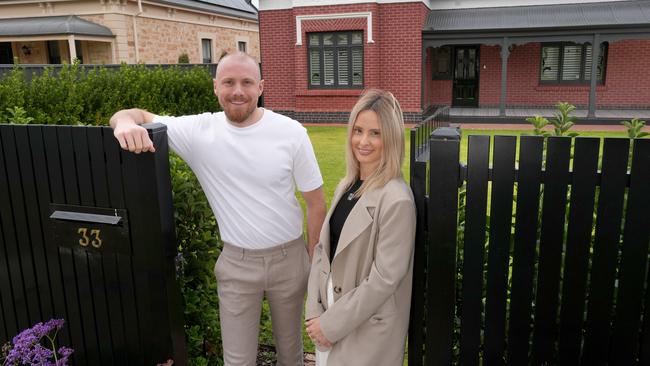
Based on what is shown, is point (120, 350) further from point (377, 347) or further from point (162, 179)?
point (377, 347)

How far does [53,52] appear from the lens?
2327cm

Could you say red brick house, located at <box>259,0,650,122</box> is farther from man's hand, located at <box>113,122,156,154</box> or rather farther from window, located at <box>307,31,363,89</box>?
man's hand, located at <box>113,122,156,154</box>

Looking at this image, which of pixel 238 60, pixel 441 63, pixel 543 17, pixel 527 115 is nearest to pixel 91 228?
pixel 238 60

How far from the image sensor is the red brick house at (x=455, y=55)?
16.2m

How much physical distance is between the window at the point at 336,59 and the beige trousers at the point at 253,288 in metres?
14.9

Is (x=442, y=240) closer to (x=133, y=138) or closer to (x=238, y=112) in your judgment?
(x=238, y=112)

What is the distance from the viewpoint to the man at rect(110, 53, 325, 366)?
2.57 meters

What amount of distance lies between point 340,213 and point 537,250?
0.99 meters

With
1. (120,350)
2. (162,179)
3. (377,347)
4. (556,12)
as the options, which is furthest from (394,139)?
(556,12)

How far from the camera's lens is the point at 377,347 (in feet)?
7.75

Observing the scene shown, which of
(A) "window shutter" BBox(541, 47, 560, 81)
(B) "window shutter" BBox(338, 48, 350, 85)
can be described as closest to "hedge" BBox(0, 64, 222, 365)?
(B) "window shutter" BBox(338, 48, 350, 85)

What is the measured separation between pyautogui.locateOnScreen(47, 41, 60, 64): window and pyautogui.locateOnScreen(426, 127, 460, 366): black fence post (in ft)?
79.7

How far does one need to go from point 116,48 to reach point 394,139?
2186 centimetres

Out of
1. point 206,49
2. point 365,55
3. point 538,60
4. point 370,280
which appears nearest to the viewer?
point 370,280
